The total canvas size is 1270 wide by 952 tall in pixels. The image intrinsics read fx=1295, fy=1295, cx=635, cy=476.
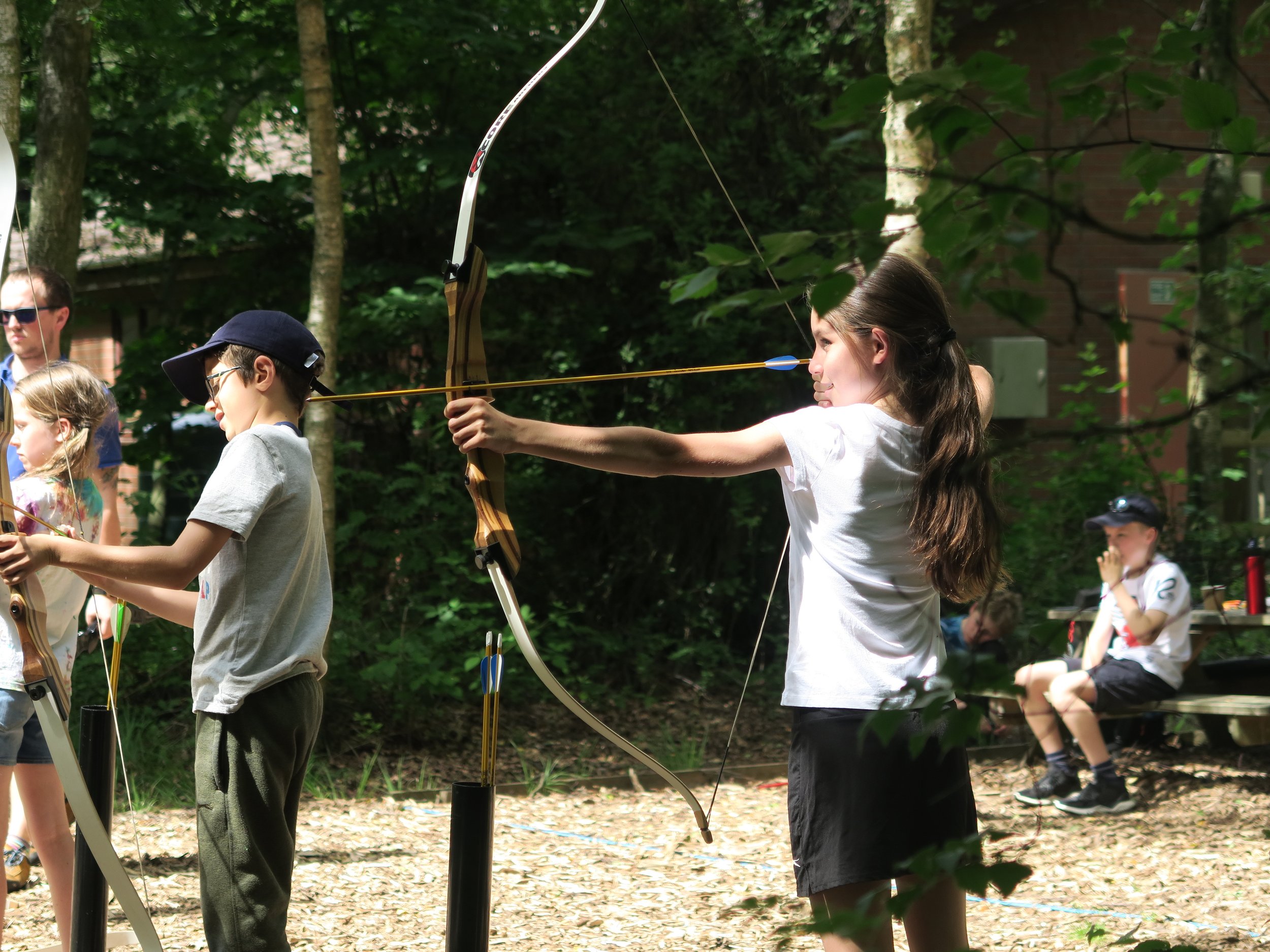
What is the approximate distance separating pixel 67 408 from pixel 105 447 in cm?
25

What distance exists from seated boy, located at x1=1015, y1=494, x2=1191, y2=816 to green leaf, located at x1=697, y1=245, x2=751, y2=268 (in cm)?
415

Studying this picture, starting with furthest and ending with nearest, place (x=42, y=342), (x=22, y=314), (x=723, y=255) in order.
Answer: (x=22, y=314)
(x=42, y=342)
(x=723, y=255)

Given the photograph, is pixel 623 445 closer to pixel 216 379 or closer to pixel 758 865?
pixel 216 379

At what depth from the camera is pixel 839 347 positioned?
6.61 feet

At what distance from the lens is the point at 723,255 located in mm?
1205

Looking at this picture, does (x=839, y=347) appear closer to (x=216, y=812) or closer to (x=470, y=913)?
(x=470, y=913)

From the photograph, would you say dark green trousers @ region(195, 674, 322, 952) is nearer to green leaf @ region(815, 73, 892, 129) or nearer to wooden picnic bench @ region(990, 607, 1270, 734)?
green leaf @ region(815, 73, 892, 129)

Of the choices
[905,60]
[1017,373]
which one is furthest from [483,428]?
[1017,373]

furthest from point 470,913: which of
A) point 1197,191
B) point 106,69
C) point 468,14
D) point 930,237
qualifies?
point 106,69

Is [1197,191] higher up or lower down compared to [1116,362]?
higher up

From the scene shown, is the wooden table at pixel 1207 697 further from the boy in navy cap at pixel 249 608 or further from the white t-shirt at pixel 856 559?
the boy in navy cap at pixel 249 608

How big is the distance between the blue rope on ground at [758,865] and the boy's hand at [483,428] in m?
1.55

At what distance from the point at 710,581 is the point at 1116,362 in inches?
140

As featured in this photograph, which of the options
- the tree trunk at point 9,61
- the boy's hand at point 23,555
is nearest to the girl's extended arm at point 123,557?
the boy's hand at point 23,555
